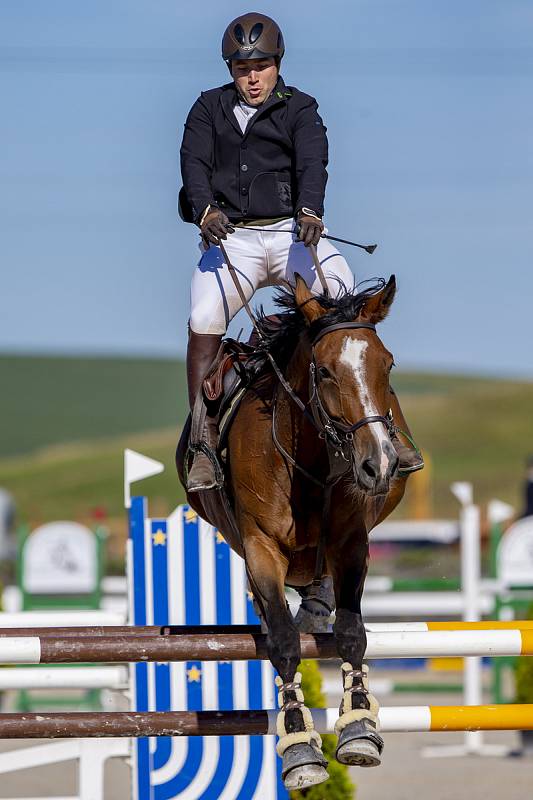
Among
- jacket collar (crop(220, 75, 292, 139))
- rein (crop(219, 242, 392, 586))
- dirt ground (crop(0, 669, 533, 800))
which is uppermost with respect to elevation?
jacket collar (crop(220, 75, 292, 139))

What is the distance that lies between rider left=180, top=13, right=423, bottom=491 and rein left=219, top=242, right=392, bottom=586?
0.29 meters

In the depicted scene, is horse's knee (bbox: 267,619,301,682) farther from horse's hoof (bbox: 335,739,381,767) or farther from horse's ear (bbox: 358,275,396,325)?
horse's ear (bbox: 358,275,396,325)

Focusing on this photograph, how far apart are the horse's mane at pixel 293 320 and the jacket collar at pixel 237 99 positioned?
773 mm

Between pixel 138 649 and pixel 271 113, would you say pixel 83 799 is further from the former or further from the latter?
pixel 271 113

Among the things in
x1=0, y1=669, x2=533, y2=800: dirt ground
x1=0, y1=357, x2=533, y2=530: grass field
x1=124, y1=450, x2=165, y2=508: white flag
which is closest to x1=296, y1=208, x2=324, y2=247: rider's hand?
x1=124, y1=450, x2=165, y2=508: white flag

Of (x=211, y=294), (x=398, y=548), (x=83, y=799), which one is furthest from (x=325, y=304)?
(x=398, y=548)

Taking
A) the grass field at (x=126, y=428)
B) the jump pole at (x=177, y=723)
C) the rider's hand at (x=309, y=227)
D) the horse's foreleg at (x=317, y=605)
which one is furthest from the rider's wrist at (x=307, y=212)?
the grass field at (x=126, y=428)

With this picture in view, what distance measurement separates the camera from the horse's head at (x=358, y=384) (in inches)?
167

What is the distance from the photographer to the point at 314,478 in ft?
16.0

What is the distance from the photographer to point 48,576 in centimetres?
1312

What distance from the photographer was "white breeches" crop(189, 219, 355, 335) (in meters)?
5.46

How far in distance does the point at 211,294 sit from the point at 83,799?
8.42 ft

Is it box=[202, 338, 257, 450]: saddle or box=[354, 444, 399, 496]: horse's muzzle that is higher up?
box=[202, 338, 257, 450]: saddle

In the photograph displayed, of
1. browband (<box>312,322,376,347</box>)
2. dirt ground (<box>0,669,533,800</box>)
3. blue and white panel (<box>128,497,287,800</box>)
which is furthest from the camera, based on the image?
dirt ground (<box>0,669,533,800</box>)
